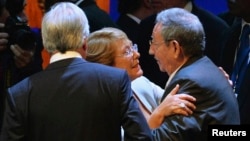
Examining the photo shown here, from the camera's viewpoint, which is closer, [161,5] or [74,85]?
[74,85]

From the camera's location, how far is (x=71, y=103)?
6.70ft

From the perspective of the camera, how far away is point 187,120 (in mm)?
2193

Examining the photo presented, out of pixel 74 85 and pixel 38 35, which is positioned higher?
pixel 74 85

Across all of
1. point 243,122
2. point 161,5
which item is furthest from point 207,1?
point 243,122

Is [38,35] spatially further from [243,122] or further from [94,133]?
[94,133]

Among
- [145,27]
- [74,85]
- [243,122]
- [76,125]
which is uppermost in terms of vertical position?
[74,85]

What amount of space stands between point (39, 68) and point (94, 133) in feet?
4.63

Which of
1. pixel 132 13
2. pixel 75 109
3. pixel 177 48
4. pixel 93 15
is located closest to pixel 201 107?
pixel 177 48

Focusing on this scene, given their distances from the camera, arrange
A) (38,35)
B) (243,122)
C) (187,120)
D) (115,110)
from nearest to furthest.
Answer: (115,110), (187,120), (243,122), (38,35)

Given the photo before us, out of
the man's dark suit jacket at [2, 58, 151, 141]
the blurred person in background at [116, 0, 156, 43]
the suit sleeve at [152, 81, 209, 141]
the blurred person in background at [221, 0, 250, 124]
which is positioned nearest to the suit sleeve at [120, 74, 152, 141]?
the man's dark suit jacket at [2, 58, 151, 141]

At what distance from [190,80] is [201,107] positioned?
0.11 metres

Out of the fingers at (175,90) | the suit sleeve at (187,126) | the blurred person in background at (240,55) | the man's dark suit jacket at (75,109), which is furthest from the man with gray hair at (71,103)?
the blurred person in background at (240,55)

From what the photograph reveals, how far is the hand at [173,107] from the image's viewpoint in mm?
→ 2195

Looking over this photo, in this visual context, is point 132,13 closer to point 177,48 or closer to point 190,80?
point 177,48
